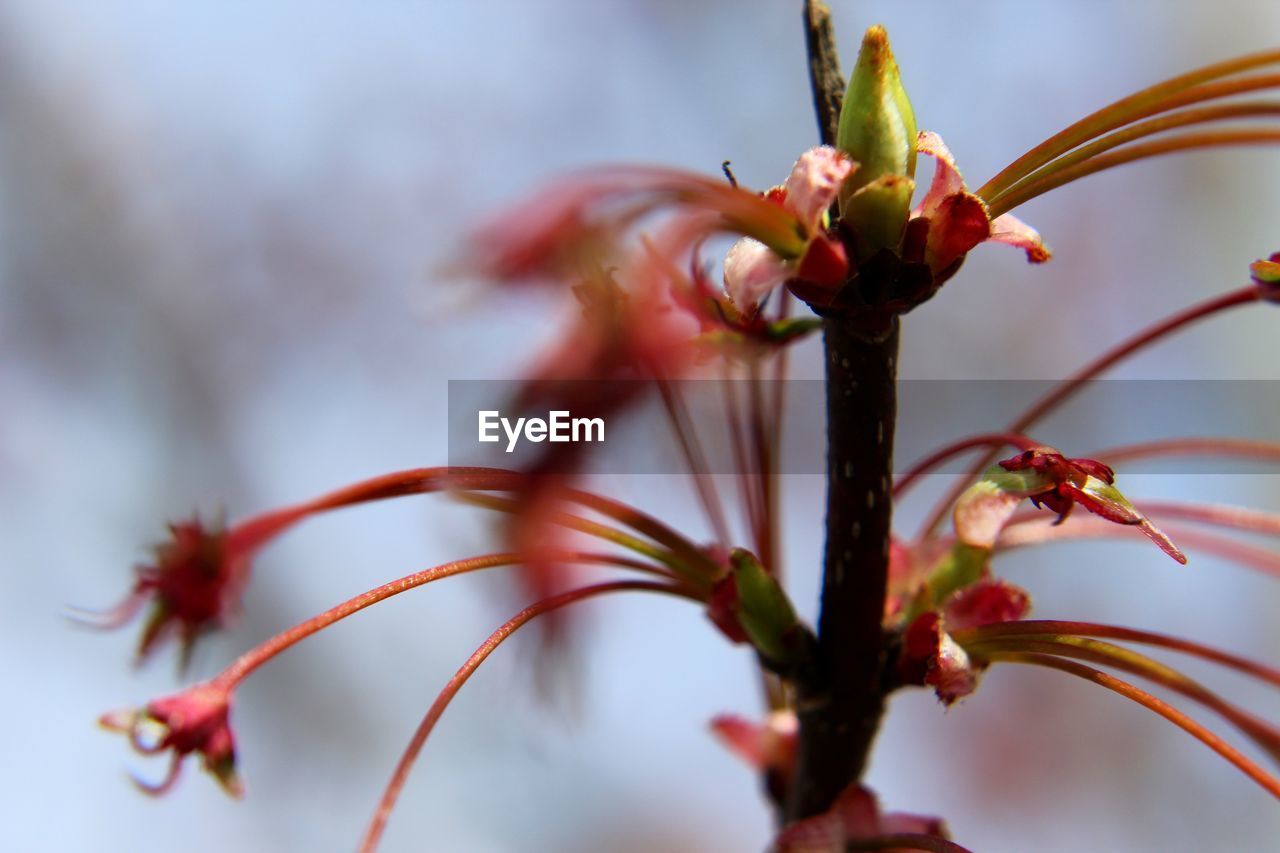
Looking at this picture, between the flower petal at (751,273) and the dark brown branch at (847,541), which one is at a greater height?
the flower petal at (751,273)

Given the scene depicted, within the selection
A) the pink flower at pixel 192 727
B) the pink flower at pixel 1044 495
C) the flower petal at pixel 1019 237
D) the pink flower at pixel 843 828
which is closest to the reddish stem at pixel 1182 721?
the pink flower at pixel 1044 495

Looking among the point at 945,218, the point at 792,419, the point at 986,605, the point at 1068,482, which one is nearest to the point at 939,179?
the point at 945,218

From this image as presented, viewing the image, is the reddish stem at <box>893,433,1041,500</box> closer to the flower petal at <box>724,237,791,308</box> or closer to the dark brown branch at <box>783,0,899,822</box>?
the dark brown branch at <box>783,0,899,822</box>

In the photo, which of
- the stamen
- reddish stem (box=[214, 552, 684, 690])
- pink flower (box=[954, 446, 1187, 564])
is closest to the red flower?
pink flower (box=[954, 446, 1187, 564])

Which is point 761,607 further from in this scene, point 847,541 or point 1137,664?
point 1137,664

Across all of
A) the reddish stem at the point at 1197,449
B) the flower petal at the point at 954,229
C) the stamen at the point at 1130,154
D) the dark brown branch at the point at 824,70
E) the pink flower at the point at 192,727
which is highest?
the dark brown branch at the point at 824,70

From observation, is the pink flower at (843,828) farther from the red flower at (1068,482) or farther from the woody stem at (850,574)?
the red flower at (1068,482)
